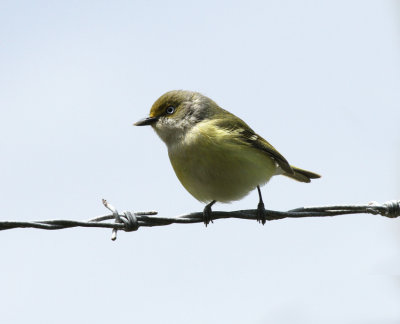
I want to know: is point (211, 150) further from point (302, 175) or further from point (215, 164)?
point (302, 175)

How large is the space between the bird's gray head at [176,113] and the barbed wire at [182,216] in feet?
5.76

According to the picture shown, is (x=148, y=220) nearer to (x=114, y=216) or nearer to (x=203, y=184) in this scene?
(x=114, y=216)

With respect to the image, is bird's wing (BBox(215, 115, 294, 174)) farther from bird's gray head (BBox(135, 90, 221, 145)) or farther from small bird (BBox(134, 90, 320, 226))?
bird's gray head (BBox(135, 90, 221, 145))

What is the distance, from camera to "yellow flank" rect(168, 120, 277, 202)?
5914 mm

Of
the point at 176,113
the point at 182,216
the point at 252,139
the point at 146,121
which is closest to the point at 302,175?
the point at 252,139

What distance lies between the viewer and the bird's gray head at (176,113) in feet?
21.6

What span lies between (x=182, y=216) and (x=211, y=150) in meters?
1.49

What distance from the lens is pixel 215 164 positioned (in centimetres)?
588

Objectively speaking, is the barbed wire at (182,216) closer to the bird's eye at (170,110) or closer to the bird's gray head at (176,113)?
the bird's gray head at (176,113)

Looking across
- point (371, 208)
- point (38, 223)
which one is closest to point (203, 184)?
point (371, 208)

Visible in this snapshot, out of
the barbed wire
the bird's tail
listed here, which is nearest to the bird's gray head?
the bird's tail

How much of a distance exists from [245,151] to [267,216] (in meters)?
1.40

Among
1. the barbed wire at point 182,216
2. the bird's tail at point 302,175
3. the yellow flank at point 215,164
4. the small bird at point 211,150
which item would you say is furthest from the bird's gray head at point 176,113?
the barbed wire at point 182,216

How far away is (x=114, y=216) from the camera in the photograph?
423cm
